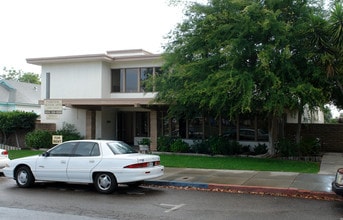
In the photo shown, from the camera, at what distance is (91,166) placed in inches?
404

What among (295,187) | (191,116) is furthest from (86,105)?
(295,187)

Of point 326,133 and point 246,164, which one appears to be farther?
point 326,133

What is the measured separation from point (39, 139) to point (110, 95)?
16.6 feet

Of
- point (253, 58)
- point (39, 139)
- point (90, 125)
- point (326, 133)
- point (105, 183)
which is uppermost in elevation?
point (253, 58)

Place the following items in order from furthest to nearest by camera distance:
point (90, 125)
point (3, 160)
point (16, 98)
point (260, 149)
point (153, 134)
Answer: point (16, 98), point (90, 125), point (153, 134), point (260, 149), point (3, 160)

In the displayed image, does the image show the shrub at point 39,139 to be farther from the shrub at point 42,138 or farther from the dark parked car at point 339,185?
the dark parked car at point 339,185

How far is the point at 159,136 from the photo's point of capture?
21812mm

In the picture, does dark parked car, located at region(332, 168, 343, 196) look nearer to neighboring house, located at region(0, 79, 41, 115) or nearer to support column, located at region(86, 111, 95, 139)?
support column, located at region(86, 111, 95, 139)

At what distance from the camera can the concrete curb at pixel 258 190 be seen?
31.1 feet

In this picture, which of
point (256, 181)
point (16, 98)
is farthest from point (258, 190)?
point (16, 98)

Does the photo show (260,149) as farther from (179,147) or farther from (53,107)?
(53,107)

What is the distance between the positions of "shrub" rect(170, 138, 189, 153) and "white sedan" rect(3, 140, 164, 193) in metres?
9.02

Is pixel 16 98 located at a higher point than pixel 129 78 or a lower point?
lower

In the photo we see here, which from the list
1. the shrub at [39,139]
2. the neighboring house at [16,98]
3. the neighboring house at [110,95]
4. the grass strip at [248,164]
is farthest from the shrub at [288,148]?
the neighboring house at [16,98]
